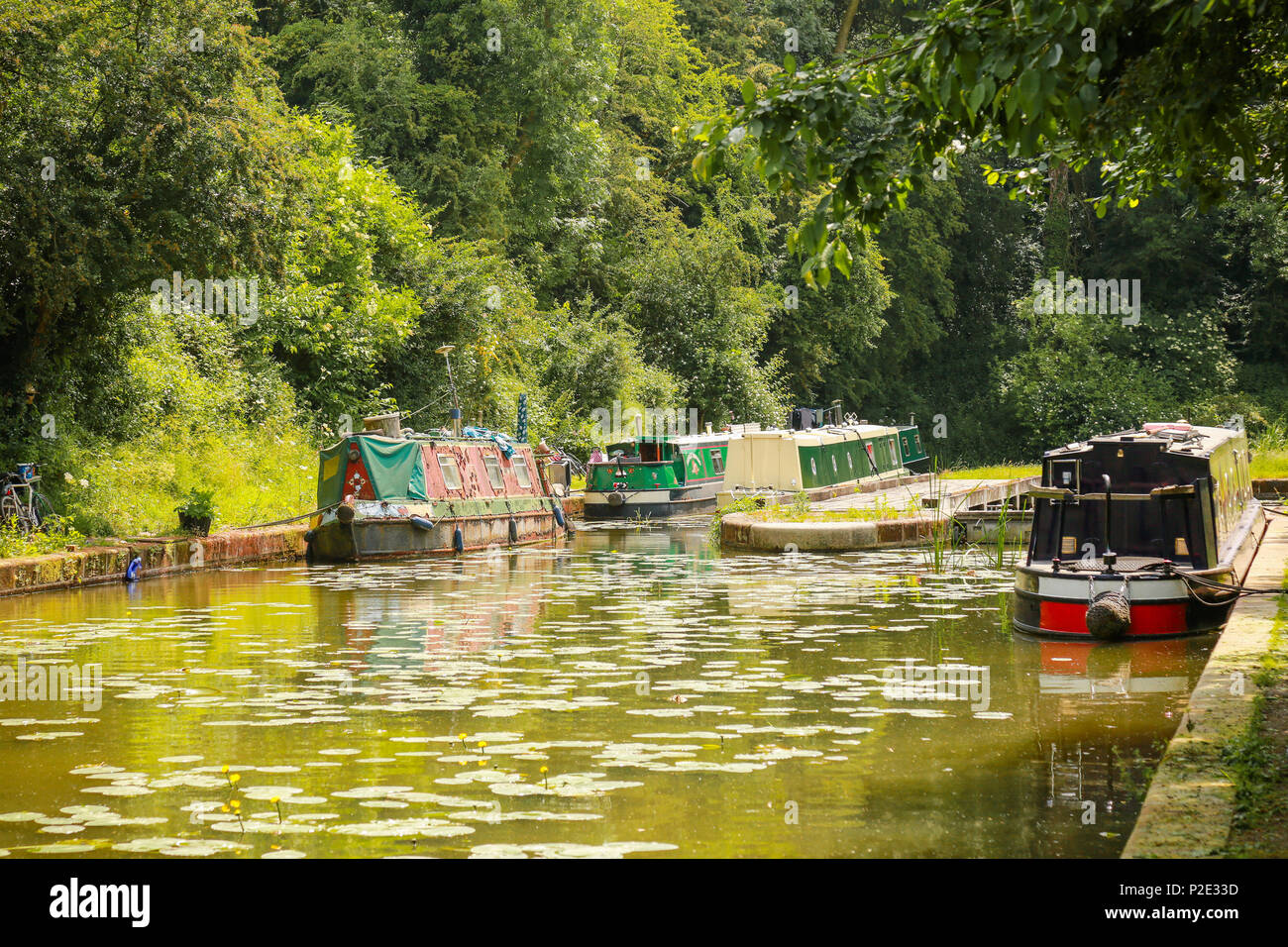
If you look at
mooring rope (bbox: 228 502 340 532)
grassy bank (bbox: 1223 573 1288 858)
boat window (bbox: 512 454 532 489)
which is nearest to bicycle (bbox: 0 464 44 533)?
mooring rope (bbox: 228 502 340 532)

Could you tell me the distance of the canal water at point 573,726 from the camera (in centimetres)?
611

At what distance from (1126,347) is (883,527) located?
83.4ft

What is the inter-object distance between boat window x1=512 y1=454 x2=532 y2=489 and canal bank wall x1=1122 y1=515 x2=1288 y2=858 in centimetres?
1624

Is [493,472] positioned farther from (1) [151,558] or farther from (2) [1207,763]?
(2) [1207,763]

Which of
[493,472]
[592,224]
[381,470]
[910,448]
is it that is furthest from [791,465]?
[592,224]

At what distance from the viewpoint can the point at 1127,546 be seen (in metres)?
12.8

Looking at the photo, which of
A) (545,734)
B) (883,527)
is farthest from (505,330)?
(545,734)

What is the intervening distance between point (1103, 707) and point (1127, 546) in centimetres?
416

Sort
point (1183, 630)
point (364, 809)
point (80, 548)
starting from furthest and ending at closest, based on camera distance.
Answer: point (80, 548)
point (1183, 630)
point (364, 809)

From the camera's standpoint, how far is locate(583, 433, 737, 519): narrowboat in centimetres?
2991

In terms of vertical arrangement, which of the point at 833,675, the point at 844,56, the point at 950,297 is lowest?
the point at 833,675

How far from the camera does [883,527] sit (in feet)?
69.5

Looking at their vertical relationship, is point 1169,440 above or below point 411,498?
above
